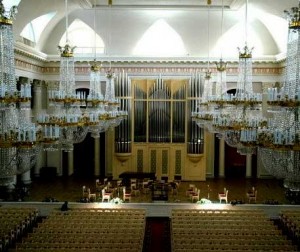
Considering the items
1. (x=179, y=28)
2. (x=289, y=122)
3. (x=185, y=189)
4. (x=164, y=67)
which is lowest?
(x=185, y=189)

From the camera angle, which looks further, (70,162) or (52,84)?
(70,162)

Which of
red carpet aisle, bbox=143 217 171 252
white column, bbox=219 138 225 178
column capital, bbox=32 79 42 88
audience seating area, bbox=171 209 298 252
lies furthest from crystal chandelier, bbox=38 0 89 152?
white column, bbox=219 138 225 178

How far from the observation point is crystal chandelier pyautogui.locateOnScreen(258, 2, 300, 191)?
895 cm

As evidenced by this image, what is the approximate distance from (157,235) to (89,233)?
151 inches

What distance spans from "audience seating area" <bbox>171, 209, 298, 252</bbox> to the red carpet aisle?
3.11 feet

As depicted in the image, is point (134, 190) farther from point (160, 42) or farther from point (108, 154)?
point (160, 42)

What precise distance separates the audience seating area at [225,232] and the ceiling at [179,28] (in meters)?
11.7

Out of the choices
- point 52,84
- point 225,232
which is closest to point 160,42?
point 52,84

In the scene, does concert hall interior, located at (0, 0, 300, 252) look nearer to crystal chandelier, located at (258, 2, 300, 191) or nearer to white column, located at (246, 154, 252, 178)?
white column, located at (246, 154, 252, 178)

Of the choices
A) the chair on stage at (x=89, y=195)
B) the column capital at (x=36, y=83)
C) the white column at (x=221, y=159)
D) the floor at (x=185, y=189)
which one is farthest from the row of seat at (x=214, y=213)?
the column capital at (x=36, y=83)

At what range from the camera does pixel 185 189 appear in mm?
24641

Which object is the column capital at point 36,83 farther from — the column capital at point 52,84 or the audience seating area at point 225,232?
the audience seating area at point 225,232

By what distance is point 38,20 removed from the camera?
2475 cm

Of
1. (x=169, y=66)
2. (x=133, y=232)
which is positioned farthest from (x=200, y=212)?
(x=169, y=66)
